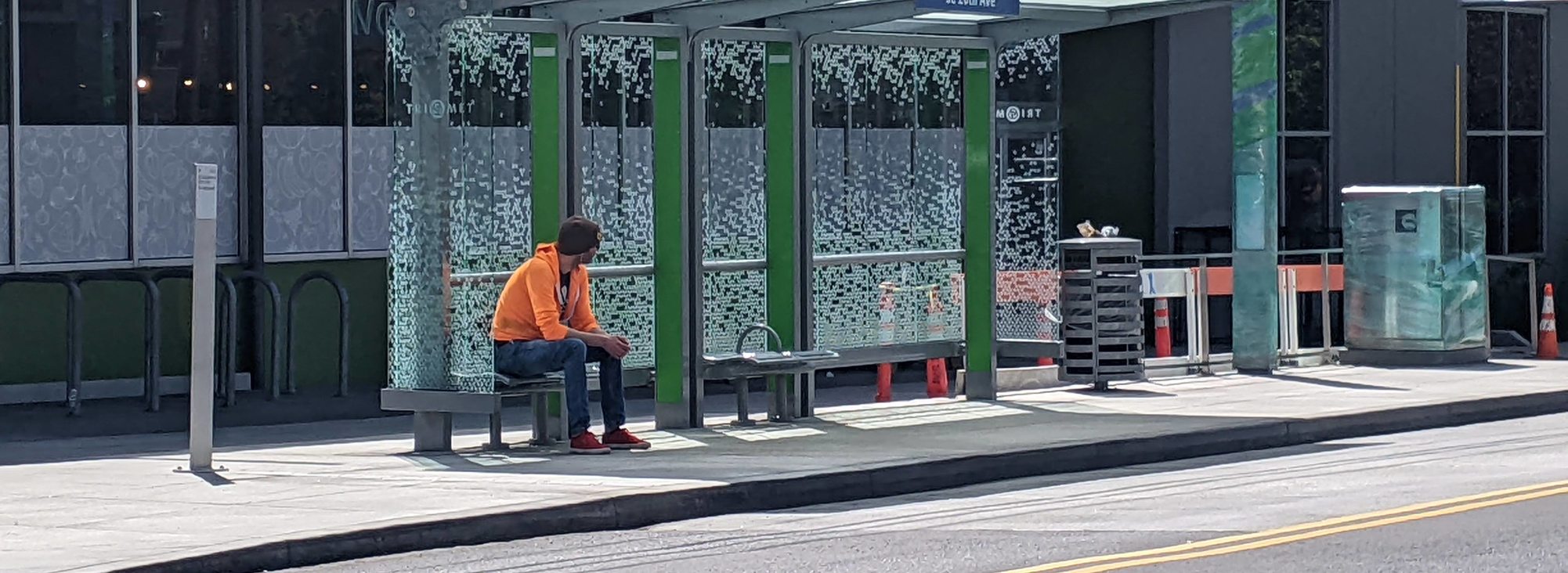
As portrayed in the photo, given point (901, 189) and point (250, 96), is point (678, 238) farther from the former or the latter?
point (250, 96)

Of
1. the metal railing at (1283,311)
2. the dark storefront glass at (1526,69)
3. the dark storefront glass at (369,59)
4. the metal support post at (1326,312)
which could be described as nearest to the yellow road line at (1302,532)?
the metal railing at (1283,311)

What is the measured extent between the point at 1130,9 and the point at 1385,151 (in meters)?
9.22

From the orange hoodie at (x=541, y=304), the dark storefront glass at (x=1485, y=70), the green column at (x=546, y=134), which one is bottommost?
the orange hoodie at (x=541, y=304)

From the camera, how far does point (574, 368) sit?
43.5 feet

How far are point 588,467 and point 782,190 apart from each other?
11.2ft

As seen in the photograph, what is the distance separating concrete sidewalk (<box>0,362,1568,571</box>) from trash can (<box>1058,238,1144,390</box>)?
10.6 inches

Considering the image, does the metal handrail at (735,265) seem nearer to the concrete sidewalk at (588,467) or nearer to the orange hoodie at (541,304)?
the concrete sidewalk at (588,467)

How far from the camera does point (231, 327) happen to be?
641 inches

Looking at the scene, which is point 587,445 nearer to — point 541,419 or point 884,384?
point 541,419

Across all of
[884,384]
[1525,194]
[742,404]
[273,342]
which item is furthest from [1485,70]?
[273,342]

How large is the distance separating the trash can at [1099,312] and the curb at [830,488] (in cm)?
256

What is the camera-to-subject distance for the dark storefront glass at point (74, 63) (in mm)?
16359

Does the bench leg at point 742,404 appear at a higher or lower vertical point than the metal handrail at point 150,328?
lower

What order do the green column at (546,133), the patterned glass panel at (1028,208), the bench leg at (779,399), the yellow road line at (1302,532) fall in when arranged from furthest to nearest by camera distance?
1. the patterned glass panel at (1028,208)
2. the bench leg at (779,399)
3. the green column at (546,133)
4. the yellow road line at (1302,532)
